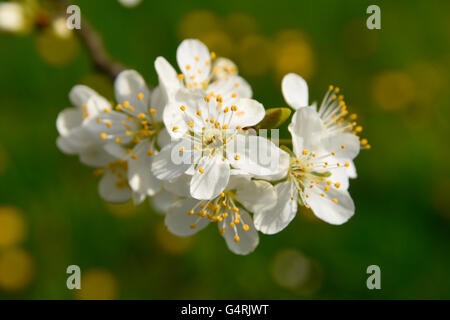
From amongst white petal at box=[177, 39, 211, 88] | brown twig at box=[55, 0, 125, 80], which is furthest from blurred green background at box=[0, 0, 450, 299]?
white petal at box=[177, 39, 211, 88]

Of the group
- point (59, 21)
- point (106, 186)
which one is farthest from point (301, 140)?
point (59, 21)

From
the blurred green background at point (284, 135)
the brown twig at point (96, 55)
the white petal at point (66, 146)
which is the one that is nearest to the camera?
the white petal at point (66, 146)

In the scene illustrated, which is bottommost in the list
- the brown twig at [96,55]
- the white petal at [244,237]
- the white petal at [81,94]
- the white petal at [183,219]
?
the white petal at [244,237]

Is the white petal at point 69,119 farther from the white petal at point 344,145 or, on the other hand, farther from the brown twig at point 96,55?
the white petal at point 344,145

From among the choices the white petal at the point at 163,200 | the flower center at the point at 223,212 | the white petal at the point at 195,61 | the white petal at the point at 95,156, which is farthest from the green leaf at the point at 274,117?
the white petal at the point at 95,156

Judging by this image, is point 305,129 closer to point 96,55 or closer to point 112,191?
point 112,191

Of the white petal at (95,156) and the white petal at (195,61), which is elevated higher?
the white petal at (195,61)
